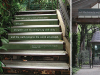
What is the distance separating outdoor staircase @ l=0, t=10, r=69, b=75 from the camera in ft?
5.84

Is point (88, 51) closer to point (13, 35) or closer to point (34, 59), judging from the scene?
point (34, 59)

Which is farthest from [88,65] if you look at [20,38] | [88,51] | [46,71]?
[20,38]

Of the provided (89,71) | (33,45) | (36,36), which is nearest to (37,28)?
(36,36)

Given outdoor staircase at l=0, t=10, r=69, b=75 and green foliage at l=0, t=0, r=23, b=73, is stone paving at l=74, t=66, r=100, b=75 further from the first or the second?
green foliage at l=0, t=0, r=23, b=73

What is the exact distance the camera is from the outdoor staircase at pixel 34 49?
178cm

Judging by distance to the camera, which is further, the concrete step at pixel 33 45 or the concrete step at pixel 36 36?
the concrete step at pixel 36 36

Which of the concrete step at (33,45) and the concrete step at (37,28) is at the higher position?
the concrete step at (37,28)

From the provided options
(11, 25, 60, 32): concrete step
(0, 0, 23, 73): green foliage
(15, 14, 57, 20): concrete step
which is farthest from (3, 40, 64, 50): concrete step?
(15, 14, 57, 20): concrete step

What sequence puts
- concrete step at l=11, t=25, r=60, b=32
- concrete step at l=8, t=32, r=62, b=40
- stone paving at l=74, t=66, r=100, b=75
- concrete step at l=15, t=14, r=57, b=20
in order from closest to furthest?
stone paving at l=74, t=66, r=100, b=75 < concrete step at l=8, t=32, r=62, b=40 < concrete step at l=11, t=25, r=60, b=32 < concrete step at l=15, t=14, r=57, b=20

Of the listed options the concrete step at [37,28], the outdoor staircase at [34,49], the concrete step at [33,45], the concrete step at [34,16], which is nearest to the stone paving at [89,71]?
the outdoor staircase at [34,49]

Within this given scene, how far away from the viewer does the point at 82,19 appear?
64.4 inches

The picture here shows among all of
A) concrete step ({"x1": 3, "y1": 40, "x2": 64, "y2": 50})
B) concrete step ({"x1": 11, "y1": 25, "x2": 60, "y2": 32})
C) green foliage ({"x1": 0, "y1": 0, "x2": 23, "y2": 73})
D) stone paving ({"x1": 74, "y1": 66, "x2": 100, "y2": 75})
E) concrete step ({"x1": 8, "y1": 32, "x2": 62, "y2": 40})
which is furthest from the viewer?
concrete step ({"x1": 11, "y1": 25, "x2": 60, "y2": 32})

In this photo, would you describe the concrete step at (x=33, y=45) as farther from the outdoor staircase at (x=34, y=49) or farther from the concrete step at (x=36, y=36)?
the concrete step at (x=36, y=36)

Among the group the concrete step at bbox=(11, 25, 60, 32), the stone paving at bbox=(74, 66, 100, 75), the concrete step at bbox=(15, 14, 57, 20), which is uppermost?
the concrete step at bbox=(15, 14, 57, 20)
